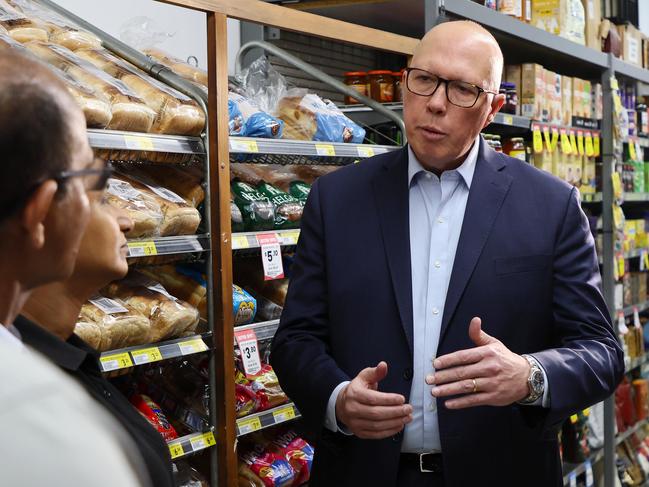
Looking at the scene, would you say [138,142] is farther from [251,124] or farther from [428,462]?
[428,462]

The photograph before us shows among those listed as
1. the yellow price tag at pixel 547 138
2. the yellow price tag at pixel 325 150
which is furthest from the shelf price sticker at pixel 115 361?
the yellow price tag at pixel 547 138

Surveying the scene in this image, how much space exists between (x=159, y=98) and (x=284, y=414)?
3.89ft

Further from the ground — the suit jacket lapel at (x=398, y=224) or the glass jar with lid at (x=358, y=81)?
the glass jar with lid at (x=358, y=81)

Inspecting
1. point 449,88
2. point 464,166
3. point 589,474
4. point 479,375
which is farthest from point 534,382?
point 589,474

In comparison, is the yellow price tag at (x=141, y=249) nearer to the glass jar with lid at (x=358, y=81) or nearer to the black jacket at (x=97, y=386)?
the black jacket at (x=97, y=386)

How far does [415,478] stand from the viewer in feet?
6.80

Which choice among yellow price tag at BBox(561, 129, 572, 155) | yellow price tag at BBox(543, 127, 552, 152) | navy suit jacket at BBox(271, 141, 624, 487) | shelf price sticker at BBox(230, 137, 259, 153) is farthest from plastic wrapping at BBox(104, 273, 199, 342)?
yellow price tag at BBox(561, 129, 572, 155)

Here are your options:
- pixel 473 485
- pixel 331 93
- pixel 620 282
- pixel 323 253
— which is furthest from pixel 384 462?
pixel 620 282

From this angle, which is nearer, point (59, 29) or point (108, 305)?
point (108, 305)

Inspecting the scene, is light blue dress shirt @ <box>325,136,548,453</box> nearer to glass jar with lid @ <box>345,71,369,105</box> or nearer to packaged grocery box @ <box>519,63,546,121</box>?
glass jar with lid @ <box>345,71,369,105</box>

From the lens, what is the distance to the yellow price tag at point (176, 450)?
2.47 metres

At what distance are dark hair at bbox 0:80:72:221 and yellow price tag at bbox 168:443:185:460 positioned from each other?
5.74 feet

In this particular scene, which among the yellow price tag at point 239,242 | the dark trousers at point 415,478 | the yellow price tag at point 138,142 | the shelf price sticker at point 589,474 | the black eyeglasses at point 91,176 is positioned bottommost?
the shelf price sticker at point 589,474

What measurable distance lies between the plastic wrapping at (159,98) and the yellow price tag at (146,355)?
68 cm
